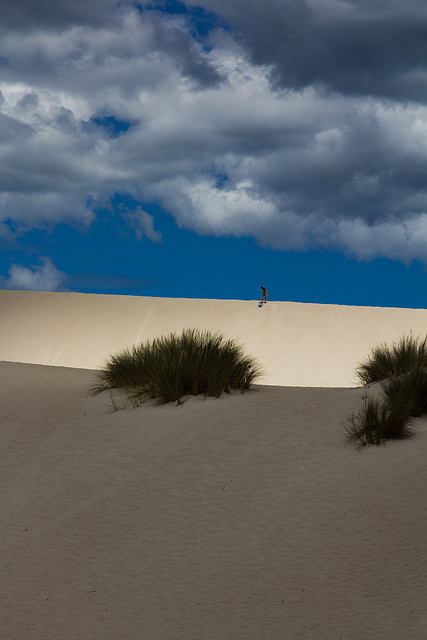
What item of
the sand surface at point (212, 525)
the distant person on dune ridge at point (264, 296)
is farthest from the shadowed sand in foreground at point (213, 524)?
the distant person on dune ridge at point (264, 296)

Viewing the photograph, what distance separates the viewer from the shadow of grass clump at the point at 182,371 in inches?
376

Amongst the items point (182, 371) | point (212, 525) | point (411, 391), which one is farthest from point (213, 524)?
point (182, 371)

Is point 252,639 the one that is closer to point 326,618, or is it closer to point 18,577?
point 326,618

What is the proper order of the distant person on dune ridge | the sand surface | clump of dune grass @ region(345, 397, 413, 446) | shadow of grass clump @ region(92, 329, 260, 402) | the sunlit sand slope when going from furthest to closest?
1. the distant person on dune ridge
2. the sunlit sand slope
3. shadow of grass clump @ region(92, 329, 260, 402)
4. clump of dune grass @ region(345, 397, 413, 446)
5. the sand surface

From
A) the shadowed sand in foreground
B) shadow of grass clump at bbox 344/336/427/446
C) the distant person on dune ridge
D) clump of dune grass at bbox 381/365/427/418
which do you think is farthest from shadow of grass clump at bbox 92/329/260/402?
the distant person on dune ridge

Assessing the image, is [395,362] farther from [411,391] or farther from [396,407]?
[396,407]

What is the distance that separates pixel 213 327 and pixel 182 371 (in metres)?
26.5

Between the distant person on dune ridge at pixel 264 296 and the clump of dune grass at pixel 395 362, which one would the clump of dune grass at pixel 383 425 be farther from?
the distant person on dune ridge at pixel 264 296

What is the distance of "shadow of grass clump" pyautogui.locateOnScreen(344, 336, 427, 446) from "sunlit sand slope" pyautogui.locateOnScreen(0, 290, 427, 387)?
17813mm

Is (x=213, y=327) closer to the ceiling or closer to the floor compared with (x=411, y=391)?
closer to the ceiling

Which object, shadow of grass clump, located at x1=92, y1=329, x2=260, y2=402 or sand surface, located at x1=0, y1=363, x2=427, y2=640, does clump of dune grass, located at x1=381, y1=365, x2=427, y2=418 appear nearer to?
sand surface, located at x1=0, y1=363, x2=427, y2=640

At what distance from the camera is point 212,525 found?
20.4 ft

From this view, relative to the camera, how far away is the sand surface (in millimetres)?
4582

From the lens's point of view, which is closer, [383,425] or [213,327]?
[383,425]
